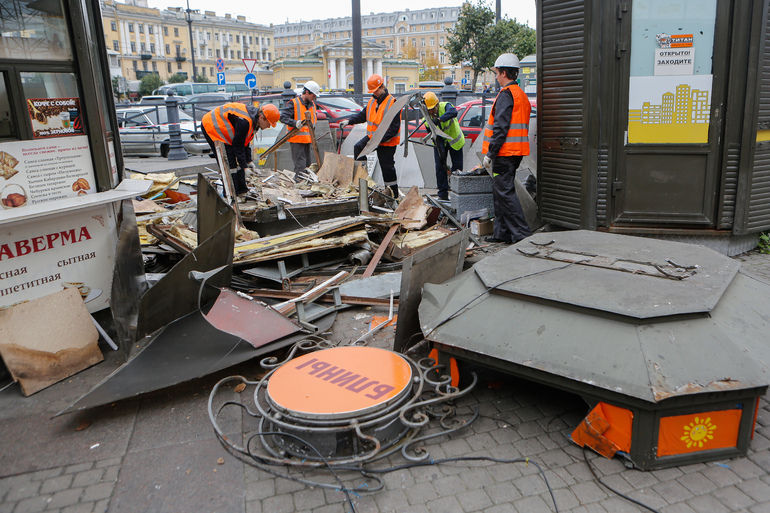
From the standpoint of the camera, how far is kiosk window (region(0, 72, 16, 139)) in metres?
3.76

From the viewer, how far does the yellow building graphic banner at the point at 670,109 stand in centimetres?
564

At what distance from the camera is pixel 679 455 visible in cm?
274

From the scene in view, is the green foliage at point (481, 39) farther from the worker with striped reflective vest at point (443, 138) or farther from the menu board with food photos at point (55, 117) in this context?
the menu board with food photos at point (55, 117)

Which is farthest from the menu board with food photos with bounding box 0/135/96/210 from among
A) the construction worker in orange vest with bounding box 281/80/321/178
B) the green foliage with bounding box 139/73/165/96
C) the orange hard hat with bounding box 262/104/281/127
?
the green foliage with bounding box 139/73/165/96

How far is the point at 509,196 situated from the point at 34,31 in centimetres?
490

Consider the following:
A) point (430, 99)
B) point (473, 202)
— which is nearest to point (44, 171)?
point (473, 202)

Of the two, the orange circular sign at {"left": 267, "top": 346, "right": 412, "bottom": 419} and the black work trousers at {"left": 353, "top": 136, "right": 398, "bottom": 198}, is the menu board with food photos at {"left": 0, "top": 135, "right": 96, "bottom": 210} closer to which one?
the orange circular sign at {"left": 267, "top": 346, "right": 412, "bottom": 419}

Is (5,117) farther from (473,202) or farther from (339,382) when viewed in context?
(473,202)

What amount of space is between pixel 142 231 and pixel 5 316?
102 inches

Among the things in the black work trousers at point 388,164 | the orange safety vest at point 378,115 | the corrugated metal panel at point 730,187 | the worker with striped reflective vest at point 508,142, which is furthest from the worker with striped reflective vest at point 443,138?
the corrugated metal panel at point 730,187

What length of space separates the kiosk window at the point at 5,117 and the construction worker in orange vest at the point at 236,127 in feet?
11.9

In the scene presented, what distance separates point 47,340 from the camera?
12.8 ft

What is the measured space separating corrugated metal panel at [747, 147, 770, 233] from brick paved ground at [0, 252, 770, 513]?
128 inches

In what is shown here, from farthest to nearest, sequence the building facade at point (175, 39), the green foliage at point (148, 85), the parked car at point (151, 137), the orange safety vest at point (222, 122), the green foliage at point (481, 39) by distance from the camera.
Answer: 1. the building facade at point (175, 39)
2. the green foliage at point (148, 85)
3. the green foliage at point (481, 39)
4. the parked car at point (151, 137)
5. the orange safety vest at point (222, 122)
